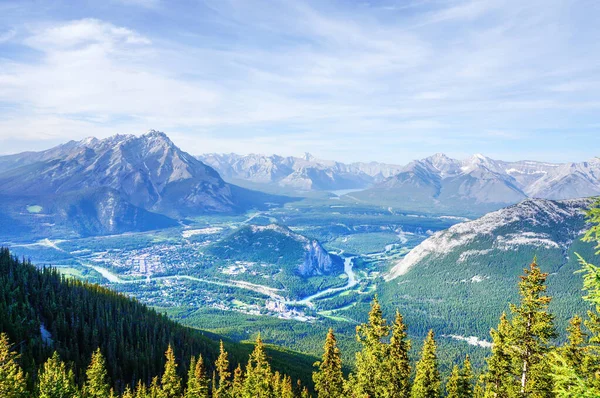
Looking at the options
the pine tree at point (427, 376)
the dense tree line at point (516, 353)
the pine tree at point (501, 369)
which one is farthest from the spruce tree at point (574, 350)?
the pine tree at point (427, 376)

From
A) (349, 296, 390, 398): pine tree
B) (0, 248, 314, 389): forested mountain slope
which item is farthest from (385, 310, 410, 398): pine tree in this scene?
(0, 248, 314, 389): forested mountain slope

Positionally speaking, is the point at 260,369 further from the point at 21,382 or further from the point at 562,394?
the point at 562,394

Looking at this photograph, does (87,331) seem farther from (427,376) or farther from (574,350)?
(574,350)

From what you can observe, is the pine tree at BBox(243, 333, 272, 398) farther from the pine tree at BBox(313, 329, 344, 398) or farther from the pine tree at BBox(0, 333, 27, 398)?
the pine tree at BBox(0, 333, 27, 398)

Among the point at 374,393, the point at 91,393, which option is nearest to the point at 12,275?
the point at 91,393

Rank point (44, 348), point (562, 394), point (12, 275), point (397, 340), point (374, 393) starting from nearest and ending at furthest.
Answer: point (562, 394)
point (374, 393)
point (397, 340)
point (44, 348)
point (12, 275)

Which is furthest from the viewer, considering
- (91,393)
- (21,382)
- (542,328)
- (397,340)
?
(91,393)

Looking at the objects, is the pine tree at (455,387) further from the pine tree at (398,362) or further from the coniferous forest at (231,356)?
the pine tree at (398,362)
